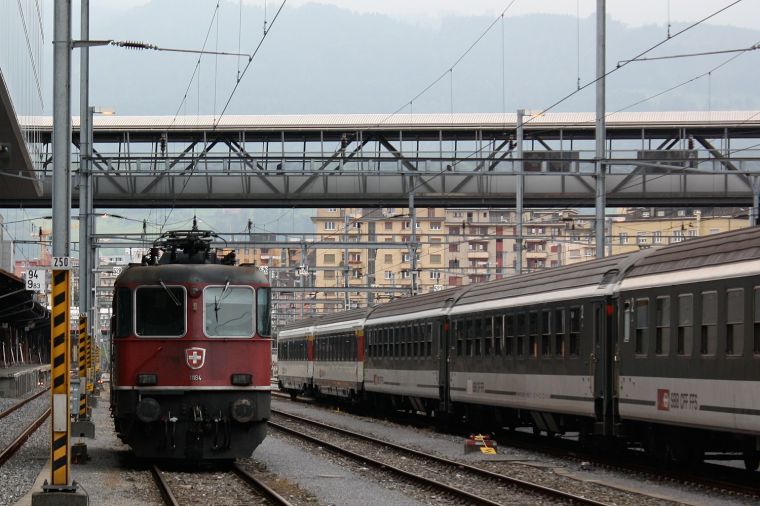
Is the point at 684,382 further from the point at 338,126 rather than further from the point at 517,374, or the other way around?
the point at 338,126

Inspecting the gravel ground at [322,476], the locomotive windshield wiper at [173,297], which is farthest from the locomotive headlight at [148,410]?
the gravel ground at [322,476]

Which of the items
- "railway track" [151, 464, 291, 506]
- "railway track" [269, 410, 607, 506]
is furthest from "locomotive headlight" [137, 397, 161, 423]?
"railway track" [269, 410, 607, 506]

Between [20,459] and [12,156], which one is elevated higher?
[12,156]

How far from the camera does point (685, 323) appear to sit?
56.9 ft

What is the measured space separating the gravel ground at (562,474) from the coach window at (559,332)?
182cm

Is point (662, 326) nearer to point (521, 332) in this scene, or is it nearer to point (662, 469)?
point (662, 469)

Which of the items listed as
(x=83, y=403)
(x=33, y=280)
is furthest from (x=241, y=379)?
(x=33, y=280)

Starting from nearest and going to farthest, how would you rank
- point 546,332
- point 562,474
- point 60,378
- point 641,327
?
point 60,378 < point 641,327 < point 562,474 < point 546,332

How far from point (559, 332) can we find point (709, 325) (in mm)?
6049

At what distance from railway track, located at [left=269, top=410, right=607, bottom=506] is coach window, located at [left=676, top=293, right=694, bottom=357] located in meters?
2.60

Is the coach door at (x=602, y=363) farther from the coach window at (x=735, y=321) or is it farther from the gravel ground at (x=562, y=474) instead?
the coach window at (x=735, y=321)

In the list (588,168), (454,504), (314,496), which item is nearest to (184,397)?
(314,496)

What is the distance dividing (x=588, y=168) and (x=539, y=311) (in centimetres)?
3054

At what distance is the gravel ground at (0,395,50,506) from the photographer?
17.6 m
